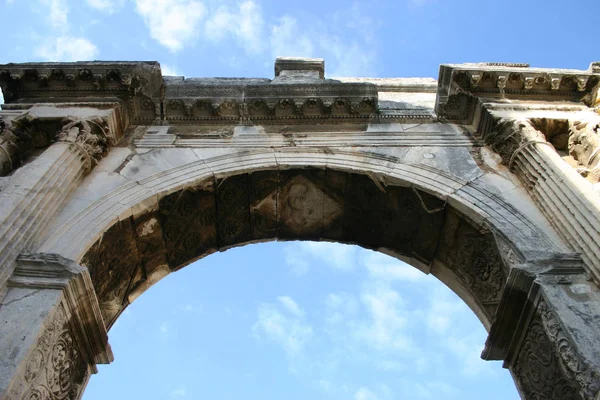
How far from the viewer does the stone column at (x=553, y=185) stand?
5.70 metres

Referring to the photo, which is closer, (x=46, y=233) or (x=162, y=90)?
(x=46, y=233)

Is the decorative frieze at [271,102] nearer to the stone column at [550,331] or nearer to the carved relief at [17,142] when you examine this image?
the carved relief at [17,142]

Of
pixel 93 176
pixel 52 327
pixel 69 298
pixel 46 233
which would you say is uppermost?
pixel 93 176

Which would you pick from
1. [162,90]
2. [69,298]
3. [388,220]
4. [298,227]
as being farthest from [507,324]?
[162,90]

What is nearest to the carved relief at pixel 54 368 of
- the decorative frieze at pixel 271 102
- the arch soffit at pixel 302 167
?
the arch soffit at pixel 302 167

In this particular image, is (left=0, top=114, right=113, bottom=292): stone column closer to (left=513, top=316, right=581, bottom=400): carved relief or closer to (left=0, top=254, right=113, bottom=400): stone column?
(left=0, top=254, right=113, bottom=400): stone column

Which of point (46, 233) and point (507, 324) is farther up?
point (46, 233)

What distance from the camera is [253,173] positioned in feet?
24.8

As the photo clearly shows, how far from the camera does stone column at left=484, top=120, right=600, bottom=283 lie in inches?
224

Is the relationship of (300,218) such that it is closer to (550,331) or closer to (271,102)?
(271,102)

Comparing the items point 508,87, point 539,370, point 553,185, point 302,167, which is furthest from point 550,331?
point 508,87

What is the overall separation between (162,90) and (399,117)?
3.56 metres

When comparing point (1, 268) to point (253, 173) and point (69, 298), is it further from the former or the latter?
point (253, 173)

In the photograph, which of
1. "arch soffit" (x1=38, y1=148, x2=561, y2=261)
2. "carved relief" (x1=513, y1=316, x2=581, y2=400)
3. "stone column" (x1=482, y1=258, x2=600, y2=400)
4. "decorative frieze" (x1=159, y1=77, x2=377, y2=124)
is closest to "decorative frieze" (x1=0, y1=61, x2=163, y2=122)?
"decorative frieze" (x1=159, y1=77, x2=377, y2=124)
